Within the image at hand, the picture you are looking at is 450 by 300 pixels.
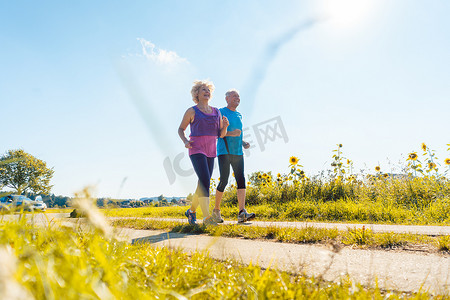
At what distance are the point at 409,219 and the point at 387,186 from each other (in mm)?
2906

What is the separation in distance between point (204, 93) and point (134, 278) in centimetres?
366

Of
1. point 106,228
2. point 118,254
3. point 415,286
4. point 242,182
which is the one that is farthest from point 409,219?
point 106,228

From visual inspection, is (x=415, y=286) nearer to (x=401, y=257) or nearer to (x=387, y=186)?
(x=401, y=257)

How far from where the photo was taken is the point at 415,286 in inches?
55.7

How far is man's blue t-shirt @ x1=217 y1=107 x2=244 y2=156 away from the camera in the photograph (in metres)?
5.05

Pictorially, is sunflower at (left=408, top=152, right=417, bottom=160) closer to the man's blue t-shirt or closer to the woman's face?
the man's blue t-shirt

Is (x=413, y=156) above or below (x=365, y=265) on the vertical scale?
above

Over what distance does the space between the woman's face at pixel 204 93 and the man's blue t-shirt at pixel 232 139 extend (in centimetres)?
68

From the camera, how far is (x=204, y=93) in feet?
15.0

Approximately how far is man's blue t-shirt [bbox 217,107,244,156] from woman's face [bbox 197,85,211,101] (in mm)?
682

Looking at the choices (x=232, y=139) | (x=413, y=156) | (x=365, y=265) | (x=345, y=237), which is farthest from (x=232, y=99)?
(x=413, y=156)

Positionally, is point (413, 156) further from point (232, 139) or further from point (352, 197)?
point (232, 139)

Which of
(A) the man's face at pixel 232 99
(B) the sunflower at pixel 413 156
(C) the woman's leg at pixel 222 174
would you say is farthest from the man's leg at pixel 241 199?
(B) the sunflower at pixel 413 156

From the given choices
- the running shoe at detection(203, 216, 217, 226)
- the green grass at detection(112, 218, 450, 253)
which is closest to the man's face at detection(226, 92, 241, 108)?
the running shoe at detection(203, 216, 217, 226)
